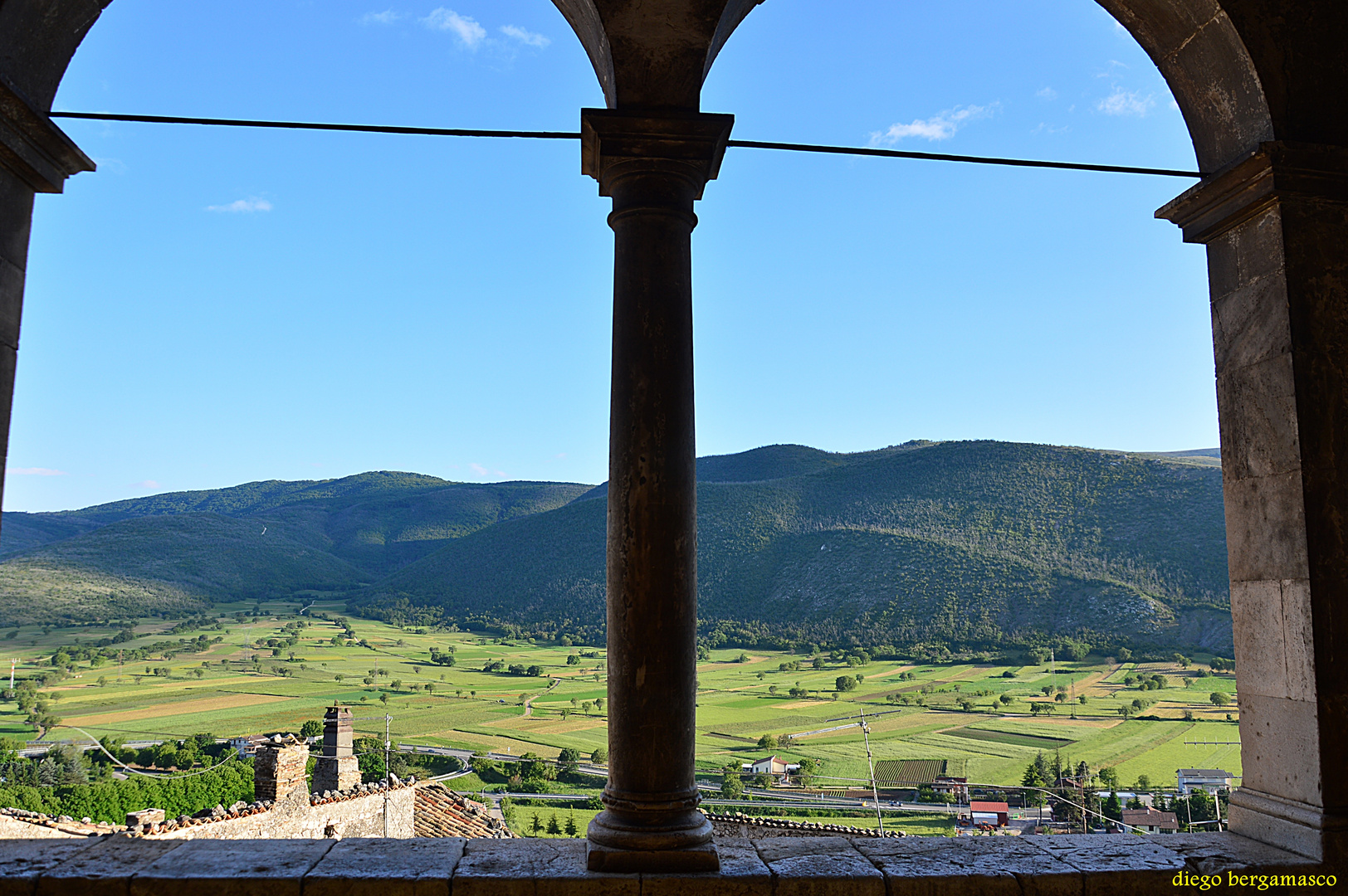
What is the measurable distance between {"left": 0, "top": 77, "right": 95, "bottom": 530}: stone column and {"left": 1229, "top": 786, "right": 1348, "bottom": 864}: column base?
23.3ft

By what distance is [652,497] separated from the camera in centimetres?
469

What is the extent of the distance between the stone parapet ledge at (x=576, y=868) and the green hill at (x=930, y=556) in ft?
233

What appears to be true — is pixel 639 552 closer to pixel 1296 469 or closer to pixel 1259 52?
pixel 1296 469

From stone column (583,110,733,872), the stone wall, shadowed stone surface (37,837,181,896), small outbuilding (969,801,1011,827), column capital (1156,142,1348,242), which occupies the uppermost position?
column capital (1156,142,1348,242)

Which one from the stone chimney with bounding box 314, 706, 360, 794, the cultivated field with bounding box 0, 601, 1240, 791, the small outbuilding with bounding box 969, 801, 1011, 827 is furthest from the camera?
the cultivated field with bounding box 0, 601, 1240, 791

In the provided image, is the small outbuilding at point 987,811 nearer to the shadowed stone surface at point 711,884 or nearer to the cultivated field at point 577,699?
the cultivated field at point 577,699

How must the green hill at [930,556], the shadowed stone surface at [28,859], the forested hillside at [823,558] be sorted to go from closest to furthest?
1. the shadowed stone surface at [28,859]
2. the green hill at [930,556]
3. the forested hillside at [823,558]

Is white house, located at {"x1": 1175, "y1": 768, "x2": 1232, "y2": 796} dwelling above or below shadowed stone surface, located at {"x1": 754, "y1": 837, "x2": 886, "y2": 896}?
below

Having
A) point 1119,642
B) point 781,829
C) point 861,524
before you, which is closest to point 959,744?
point 1119,642

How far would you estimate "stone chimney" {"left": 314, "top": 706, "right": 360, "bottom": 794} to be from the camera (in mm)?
31375

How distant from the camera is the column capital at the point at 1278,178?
506 centimetres

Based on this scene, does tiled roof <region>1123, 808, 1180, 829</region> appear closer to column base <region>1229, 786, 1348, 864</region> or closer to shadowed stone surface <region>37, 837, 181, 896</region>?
column base <region>1229, 786, 1348, 864</region>

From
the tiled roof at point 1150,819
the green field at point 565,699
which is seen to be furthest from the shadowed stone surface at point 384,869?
the green field at point 565,699

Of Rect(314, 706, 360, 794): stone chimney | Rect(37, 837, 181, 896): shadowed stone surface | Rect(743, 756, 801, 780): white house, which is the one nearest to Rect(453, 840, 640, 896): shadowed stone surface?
Rect(37, 837, 181, 896): shadowed stone surface
